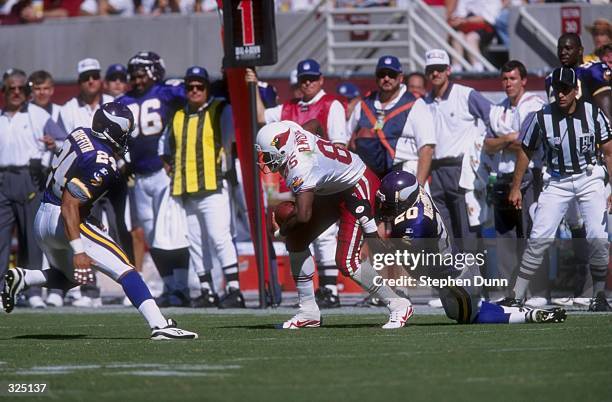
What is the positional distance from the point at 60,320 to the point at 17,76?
3258 millimetres

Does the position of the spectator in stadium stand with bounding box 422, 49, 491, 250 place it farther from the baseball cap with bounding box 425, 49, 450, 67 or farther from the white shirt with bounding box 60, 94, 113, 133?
the white shirt with bounding box 60, 94, 113, 133

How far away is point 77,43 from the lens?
18.3 meters

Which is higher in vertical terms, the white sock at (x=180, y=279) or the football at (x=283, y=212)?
the football at (x=283, y=212)

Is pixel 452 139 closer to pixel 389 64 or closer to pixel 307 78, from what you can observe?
pixel 389 64

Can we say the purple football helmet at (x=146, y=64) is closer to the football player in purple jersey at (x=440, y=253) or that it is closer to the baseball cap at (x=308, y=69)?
the baseball cap at (x=308, y=69)

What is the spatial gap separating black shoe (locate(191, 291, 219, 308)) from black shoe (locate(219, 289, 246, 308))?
0.22 meters

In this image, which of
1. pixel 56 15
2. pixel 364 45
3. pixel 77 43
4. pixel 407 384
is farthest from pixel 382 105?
pixel 56 15

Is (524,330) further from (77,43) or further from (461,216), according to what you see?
(77,43)

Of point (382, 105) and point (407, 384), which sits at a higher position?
point (382, 105)

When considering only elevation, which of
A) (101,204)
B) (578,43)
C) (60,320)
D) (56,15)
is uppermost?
(56,15)

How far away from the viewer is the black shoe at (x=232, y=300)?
40.5 ft

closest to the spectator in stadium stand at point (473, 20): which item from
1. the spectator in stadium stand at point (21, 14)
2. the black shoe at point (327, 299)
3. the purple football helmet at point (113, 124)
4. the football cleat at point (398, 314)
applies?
the black shoe at point (327, 299)

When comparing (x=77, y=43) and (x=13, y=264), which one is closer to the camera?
(x=13, y=264)

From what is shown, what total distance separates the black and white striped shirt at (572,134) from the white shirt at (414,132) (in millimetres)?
1422
